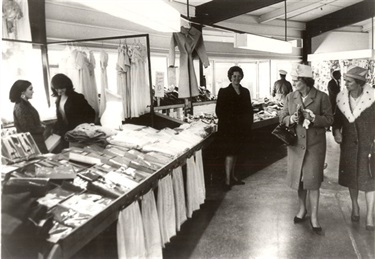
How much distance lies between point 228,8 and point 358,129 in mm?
4437

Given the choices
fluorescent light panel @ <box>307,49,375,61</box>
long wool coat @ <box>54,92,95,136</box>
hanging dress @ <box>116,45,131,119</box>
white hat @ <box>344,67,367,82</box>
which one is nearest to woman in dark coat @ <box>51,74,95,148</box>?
long wool coat @ <box>54,92,95,136</box>

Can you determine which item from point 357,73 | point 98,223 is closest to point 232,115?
point 357,73

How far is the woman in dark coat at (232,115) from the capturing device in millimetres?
5500

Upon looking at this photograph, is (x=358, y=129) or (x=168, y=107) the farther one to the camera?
(x=168, y=107)

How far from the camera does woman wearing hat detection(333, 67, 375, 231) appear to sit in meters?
3.88

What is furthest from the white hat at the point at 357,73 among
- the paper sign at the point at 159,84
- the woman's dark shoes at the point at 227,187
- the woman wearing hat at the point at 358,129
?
the woman's dark shoes at the point at 227,187

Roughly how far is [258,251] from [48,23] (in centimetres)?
376

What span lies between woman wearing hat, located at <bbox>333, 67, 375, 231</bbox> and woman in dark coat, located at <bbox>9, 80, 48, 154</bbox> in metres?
3.00

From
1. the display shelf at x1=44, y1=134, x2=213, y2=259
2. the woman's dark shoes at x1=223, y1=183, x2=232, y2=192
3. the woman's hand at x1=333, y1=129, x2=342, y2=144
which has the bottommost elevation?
Result: the woman's dark shoes at x1=223, y1=183, x2=232, y2=192

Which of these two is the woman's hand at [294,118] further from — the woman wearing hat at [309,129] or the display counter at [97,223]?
the display counter at [97,223]

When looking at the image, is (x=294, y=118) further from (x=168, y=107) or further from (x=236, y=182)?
(x=168, y=107)

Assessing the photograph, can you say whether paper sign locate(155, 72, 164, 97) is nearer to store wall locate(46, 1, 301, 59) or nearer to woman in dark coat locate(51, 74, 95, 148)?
woman in dark coat locate(51, 74, 95, 148)

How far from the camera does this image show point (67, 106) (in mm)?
4340

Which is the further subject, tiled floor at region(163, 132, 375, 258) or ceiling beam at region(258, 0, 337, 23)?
ceiling beam at region(258, 0, 337, 23)
